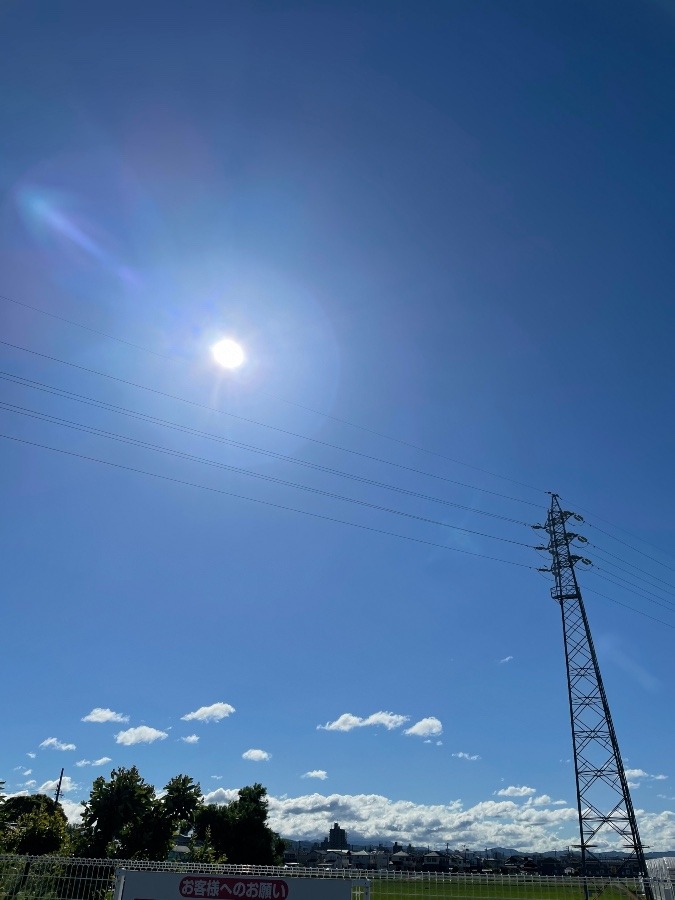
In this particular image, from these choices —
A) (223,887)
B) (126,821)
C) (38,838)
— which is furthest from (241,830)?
(223,887)

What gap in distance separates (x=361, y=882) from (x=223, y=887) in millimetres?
2894

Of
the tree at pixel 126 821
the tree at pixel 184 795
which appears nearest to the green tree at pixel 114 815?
the tree at pixel 126 821

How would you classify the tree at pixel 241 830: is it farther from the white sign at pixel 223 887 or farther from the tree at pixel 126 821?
the white sign at pixel 223 887

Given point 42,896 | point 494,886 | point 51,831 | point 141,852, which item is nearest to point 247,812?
point 141,852

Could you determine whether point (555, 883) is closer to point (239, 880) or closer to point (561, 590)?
point (239, 880)

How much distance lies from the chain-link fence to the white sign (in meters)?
0.16

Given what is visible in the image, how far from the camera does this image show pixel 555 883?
1144 centimetres

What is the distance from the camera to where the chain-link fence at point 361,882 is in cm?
1188

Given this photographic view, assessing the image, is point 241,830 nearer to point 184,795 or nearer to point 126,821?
point 184,795

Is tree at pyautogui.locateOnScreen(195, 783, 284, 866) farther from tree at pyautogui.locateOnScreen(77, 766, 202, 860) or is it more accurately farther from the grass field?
the grass field

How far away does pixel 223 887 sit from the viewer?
505 inches

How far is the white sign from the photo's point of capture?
12539 mm

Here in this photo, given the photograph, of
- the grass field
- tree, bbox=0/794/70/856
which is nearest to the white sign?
the grass field

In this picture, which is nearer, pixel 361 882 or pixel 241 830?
pixel 361 882
